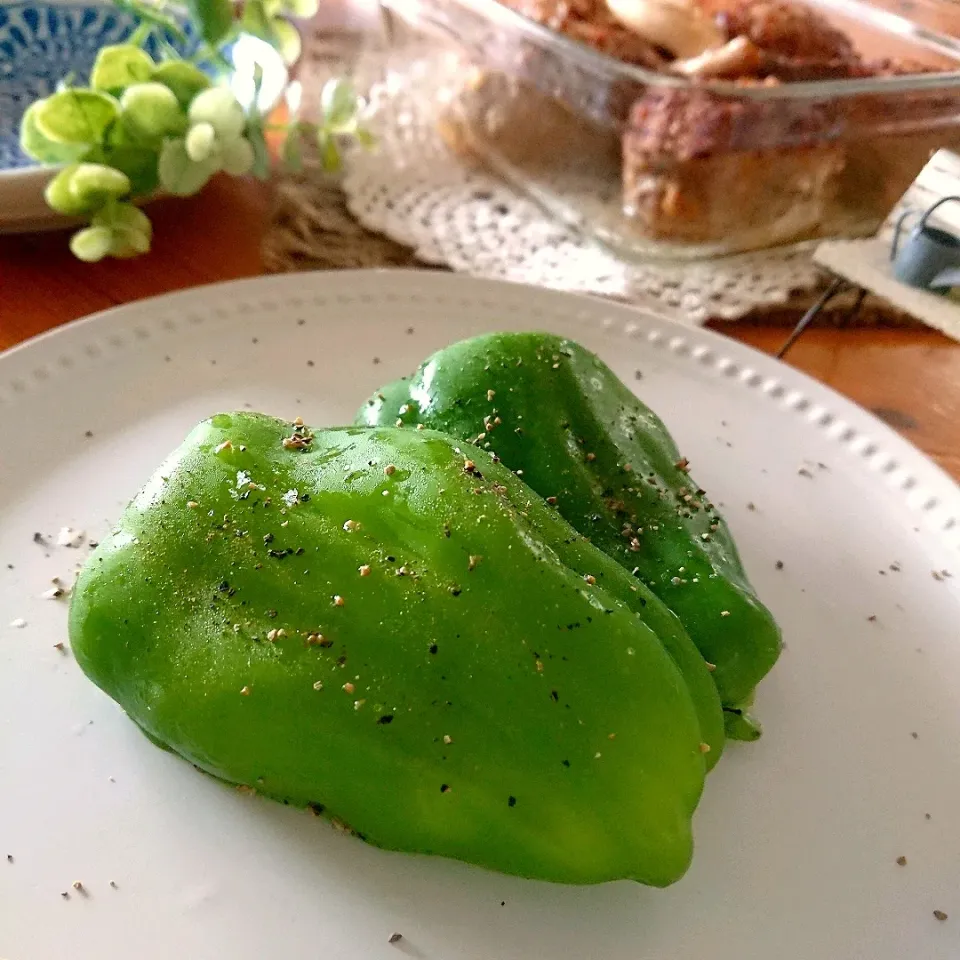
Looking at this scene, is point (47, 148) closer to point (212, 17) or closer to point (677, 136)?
point (212, 17)

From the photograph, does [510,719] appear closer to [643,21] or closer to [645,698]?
[645,698]

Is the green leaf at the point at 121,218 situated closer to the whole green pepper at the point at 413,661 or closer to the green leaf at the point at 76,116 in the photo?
the green leaf at the point at 76,116

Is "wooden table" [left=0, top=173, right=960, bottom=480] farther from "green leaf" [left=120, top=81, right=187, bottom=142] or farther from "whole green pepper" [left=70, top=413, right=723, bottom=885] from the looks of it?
"whole green pepper" [left=70, top=413, right=723, bottom=885]

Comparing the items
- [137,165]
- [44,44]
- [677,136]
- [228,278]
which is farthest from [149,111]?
[677,136]

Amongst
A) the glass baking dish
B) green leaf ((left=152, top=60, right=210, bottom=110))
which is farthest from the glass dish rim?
green leaf ((left=152, top=60, right=210, bottom=110))

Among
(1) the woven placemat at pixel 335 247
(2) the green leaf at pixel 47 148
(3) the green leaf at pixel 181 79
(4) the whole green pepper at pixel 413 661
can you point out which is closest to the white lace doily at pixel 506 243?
(1) the woven placemat at pixel 335 247
